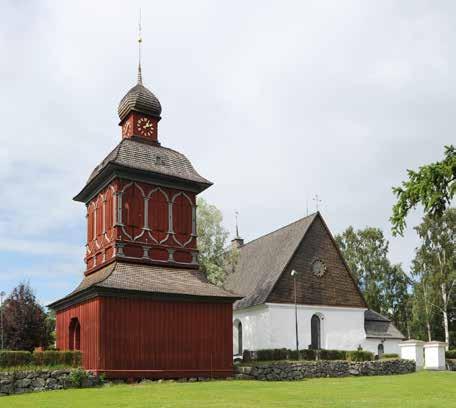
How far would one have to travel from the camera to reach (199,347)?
94.8ft

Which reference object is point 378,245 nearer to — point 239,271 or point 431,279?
point 431,279

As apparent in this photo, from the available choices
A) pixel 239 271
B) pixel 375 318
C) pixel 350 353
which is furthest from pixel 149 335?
pixel 375 318

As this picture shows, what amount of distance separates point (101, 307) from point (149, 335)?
9.04ft

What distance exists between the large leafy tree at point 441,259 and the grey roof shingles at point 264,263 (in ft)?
57.9

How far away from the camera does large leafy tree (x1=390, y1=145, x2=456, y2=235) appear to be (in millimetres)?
9508

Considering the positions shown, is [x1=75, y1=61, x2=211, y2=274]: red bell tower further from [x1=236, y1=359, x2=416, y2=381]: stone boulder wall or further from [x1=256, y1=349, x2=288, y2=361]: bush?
[x1=256, y1=349, x2=288, y2=361]: bush

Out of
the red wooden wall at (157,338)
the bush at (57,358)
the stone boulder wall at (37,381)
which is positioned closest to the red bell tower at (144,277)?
the red wooden wall at (157,338)

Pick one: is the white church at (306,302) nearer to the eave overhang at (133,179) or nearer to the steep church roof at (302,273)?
the steep church roof at (302,273)

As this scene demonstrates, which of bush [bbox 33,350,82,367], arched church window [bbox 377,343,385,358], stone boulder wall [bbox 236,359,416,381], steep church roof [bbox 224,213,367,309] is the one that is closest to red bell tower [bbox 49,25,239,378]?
bush [bbox 33,350,82,367]

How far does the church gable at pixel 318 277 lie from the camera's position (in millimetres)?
38344

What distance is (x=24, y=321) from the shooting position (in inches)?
1630

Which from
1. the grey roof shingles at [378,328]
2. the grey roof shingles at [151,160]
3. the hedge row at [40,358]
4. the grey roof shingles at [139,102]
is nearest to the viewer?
the hedge row at [40,358]

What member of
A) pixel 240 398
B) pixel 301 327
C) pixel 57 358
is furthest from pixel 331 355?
pixel 240 398

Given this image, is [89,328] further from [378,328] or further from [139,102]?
[378,328]
